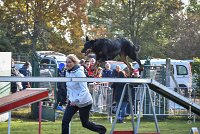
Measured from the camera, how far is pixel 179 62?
28359mm

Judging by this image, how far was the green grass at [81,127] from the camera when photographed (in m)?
15.1

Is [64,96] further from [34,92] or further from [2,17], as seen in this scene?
[2,17]

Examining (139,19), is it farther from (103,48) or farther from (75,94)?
(75,94)

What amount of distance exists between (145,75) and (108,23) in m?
32.0

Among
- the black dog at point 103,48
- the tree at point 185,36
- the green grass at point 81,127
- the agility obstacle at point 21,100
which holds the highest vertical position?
the tree at point 185,36

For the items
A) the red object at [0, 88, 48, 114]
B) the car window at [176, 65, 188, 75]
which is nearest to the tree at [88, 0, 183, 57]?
the car window at [176, 65, 188, 75]

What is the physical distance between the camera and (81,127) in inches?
633

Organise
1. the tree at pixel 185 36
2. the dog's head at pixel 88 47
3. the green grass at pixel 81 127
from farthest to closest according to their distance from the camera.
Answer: the tree at pixel 185 36
the green grass at pixel 81 127
the dog's head at pixel 88 47

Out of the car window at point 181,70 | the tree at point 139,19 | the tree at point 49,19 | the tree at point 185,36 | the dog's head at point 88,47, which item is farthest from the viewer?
the tree at point 185,36

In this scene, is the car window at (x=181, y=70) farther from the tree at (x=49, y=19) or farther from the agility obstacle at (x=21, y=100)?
the agility obstacle at (x=21, y=100)

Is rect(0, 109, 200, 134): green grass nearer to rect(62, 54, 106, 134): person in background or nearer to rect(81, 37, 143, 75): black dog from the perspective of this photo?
rect(62, 54, 106, 134): person in background

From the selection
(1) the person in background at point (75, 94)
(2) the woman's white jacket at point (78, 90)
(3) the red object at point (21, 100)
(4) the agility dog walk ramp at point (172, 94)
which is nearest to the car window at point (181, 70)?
(4) the agility dog walk ramp at point (172, 94)

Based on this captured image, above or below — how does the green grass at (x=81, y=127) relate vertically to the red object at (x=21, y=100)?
below

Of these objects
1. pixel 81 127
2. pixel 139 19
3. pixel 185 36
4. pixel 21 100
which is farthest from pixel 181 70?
pixel 185 36
